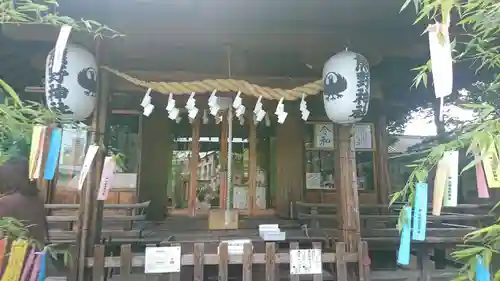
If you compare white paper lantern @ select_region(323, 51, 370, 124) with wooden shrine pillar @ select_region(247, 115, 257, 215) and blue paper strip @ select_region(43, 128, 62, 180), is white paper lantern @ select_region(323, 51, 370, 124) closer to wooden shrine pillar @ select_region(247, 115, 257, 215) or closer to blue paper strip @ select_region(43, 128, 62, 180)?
blue paper strip @ select_region(43, 128, 62, 180)

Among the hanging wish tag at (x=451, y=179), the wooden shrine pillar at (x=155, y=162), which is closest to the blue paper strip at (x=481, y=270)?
the hanging wish tag at (x=451, y=179)

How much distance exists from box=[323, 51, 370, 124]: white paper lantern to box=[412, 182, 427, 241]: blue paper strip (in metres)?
1.34

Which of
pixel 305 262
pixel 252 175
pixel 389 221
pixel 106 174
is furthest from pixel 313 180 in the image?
pixel 106 174

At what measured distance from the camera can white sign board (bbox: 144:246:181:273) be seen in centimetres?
323

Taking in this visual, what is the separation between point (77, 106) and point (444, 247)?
5.27 metres

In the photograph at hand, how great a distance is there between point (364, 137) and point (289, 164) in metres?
1.72

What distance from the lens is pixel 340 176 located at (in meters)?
3.80

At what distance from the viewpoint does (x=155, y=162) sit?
23.2ft

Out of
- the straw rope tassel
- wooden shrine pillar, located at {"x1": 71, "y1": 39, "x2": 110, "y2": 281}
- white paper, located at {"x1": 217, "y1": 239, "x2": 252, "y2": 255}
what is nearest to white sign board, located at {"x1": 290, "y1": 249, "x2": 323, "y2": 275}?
white paper, located at {"x1": 217, "y1": 239, "x2": 252, "y2": 255}

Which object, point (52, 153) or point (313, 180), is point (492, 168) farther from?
point (313, 180)

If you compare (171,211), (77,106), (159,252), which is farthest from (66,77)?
(171,211)

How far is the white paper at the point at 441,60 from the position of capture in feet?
6.88

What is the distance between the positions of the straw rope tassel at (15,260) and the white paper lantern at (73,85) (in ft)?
4.87

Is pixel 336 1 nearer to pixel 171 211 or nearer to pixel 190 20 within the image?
pixel 190 20
